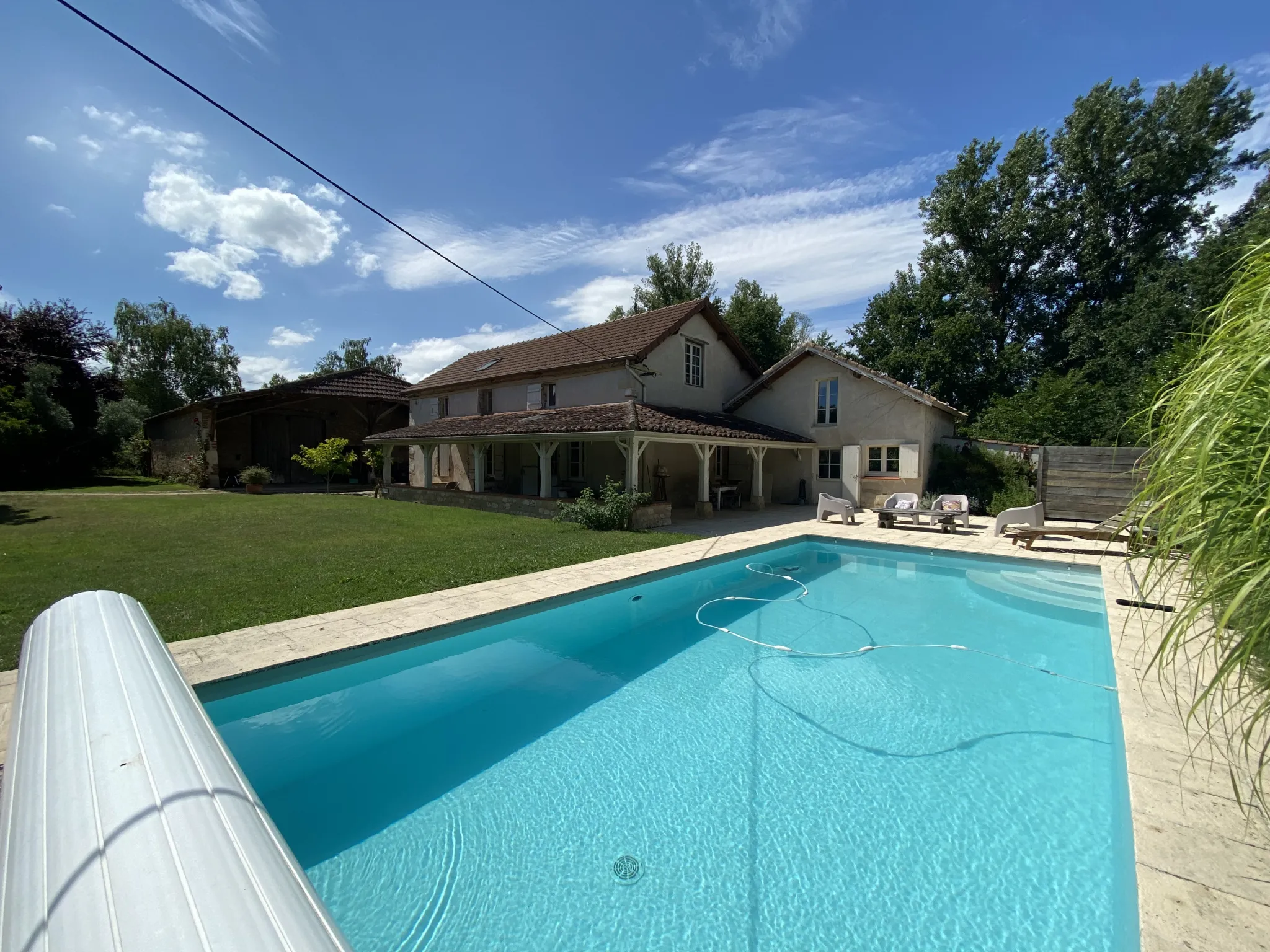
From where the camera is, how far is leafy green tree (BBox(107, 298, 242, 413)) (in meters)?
36.9

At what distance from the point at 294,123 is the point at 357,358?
51085 millimetres

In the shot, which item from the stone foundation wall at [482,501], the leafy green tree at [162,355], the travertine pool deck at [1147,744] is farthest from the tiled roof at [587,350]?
the leafy green tree at [162,355]

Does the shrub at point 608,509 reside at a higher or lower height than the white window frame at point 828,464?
lower

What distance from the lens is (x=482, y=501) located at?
17.2 meters

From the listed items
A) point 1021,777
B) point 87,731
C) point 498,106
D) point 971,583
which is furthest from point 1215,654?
point 498,106

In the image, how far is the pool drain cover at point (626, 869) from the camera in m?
3.12

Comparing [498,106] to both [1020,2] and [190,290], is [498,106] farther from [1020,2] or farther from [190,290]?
[190,290]

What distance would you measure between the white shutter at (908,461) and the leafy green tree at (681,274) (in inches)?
803

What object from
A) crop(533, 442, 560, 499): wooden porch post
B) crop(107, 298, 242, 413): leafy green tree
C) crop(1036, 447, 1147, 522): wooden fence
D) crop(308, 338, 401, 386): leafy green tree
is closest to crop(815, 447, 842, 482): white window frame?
crop(1036, 447, 1147, 522): wooden fence

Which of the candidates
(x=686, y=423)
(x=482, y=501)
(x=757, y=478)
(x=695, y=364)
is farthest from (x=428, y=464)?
(x=757, y=478)

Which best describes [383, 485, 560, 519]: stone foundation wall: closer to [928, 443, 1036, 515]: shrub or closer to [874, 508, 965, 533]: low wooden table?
[874, 508, 965, 533]: low wooden table

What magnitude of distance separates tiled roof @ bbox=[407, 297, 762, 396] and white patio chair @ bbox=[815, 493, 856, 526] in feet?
22.9

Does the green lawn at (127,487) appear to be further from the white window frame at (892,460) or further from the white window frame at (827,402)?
the white window frame at (892,460)

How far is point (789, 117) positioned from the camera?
12.3 meters
